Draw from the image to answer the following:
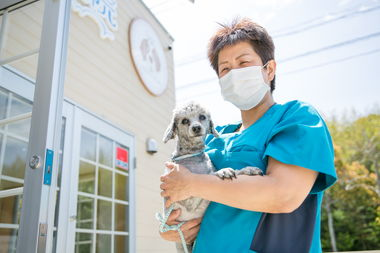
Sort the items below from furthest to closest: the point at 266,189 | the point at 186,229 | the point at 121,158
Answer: the point at 121,158, the point at 186,229, the point at 266,189

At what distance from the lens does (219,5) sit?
427cm

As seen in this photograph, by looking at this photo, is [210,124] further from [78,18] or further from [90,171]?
[78,18]

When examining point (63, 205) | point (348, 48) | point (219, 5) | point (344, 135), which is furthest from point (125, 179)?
point (344, 135)

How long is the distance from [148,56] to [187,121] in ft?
14.2

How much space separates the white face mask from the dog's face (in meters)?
0.24

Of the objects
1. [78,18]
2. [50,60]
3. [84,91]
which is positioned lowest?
[50,60]

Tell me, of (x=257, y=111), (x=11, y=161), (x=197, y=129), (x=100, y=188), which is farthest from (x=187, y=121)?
(x=100, y=188)

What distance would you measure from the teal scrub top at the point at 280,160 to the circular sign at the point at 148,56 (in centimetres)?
434

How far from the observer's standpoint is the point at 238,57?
1409 mm

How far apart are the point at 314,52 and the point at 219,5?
606 centimetres

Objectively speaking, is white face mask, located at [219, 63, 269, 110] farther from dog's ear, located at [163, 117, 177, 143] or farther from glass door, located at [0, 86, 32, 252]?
glass door, located at [0, 86, 32, 252]

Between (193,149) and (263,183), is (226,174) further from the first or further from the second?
(193,149)

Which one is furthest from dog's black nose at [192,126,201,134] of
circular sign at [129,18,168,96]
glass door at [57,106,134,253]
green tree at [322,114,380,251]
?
green tree at [322,114,380,251]

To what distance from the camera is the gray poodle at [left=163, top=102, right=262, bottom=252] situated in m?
1.33
